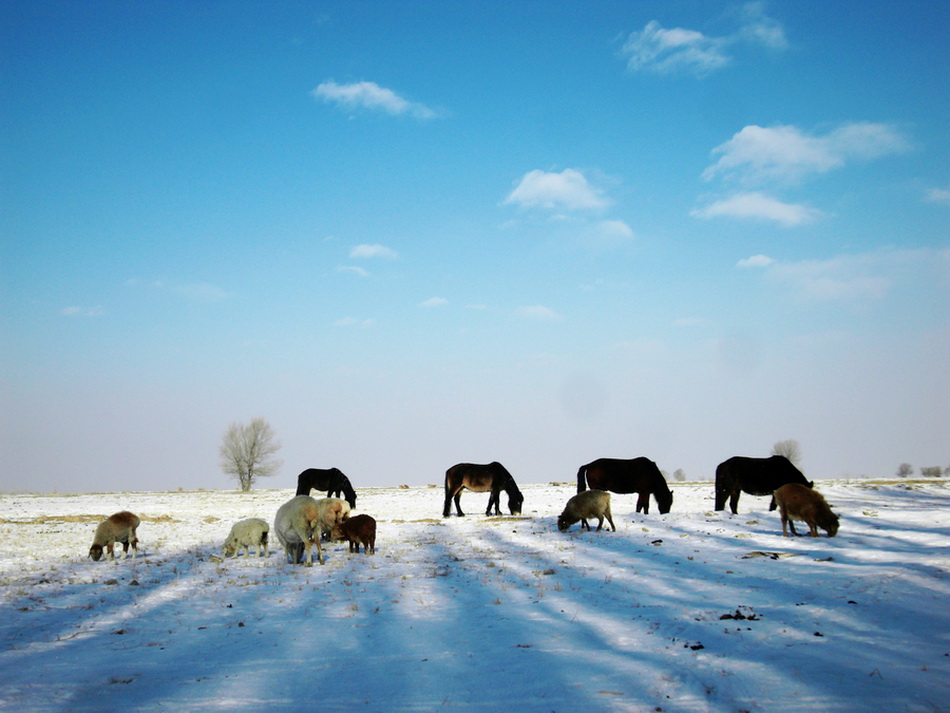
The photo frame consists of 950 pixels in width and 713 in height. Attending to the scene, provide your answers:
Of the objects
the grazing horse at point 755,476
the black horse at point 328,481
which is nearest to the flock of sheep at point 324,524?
the grazing horse at point 755,476

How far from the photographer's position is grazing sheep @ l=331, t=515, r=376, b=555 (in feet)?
51.1

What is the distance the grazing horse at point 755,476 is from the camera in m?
21.3

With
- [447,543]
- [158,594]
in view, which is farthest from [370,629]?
[447,543]

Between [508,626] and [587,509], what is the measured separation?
9.86m

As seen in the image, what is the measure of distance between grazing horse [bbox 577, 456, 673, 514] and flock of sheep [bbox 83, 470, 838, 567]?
163 inches

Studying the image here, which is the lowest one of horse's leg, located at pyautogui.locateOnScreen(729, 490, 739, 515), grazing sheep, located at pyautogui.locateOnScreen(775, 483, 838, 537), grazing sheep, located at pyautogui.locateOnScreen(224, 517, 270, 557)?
grazing sheep, located at pyautogui.locateOnScreen(224, 517, 270, 557)

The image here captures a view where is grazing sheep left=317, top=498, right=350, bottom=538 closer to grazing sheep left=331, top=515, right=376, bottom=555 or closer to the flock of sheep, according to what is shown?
the flock of sheep

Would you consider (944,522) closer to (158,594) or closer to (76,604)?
(158,594)

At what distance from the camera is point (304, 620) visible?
30.7 feet

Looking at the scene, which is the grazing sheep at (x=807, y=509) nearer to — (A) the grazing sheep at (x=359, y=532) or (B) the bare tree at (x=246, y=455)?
(A) the grazing sheep at (x=359, y=532)

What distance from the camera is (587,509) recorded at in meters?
18.0

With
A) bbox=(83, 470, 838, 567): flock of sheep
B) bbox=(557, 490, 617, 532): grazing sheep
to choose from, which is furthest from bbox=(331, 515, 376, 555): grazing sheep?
bbox=(557, 490, 617, 532): grazing sheep

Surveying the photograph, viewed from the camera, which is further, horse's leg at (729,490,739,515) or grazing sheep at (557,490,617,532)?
horse's leg at (729,490,739,515)

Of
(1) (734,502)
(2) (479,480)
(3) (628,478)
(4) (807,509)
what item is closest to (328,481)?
(2) (479,480)
